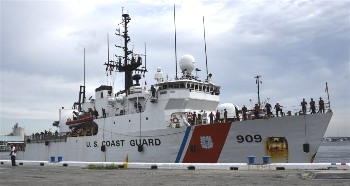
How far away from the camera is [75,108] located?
3931cm

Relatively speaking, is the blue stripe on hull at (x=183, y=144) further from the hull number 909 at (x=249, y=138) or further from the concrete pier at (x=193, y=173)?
the concrete pier at (x=193, y=173)

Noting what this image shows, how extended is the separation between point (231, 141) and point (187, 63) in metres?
8.01

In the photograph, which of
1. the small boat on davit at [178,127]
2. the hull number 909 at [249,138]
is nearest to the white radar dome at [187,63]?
the small boat on davit at [178,127]

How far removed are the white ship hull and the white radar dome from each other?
5.73 m

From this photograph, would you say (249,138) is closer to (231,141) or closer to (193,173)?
(231,141)

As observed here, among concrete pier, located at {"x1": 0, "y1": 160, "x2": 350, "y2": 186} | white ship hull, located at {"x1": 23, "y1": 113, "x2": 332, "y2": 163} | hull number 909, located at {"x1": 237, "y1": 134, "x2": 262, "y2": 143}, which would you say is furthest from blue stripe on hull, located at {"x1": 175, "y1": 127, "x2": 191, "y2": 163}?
concrete pier, located at {"x1": 0, "y1": 160, "x2": 350, "y2": 186}

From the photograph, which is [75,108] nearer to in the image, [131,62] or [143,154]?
[131,62]

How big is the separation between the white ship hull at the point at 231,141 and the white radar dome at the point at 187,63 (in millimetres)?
5734

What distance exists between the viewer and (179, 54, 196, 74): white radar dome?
26941 mm

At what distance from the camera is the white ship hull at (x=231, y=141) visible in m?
19.7

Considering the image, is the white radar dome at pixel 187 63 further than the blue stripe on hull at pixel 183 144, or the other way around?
the white radar dome at pixel 187 63

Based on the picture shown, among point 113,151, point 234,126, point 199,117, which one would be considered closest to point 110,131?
point 113,151

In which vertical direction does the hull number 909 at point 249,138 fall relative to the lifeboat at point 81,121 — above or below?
below

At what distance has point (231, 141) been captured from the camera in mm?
21078
